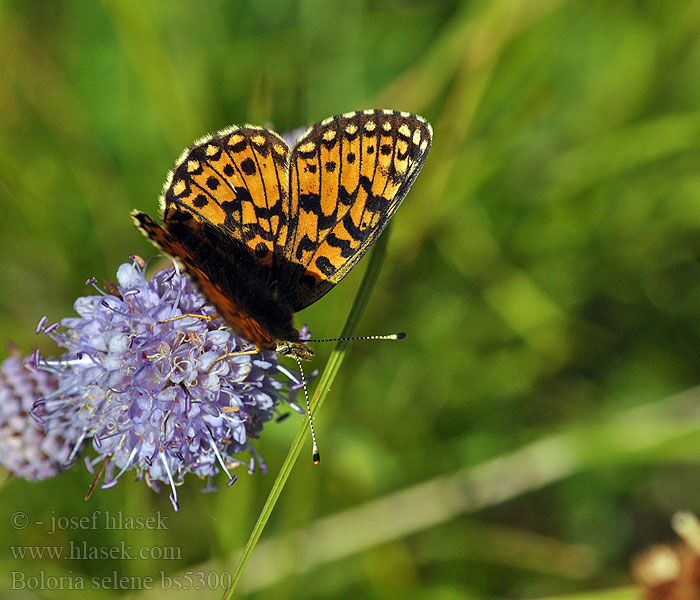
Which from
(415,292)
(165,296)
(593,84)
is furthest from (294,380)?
(593,84)

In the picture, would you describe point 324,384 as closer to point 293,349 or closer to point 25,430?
point 293,349

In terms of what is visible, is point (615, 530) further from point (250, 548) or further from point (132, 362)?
point (132, 362)

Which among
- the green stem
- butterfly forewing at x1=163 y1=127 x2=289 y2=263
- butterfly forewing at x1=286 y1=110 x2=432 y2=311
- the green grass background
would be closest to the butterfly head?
the green stem

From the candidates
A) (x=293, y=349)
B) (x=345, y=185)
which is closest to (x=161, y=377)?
(x=293, y=349)

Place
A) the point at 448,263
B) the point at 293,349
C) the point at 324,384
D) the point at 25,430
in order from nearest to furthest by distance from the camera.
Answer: the point at 324,384 → the point at 293,349 → the point at 25,430 → the point at 448,263

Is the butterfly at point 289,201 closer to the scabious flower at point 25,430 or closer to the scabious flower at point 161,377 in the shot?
the scabious flower at point 161,377

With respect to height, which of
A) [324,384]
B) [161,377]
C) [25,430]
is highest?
[25,430]
